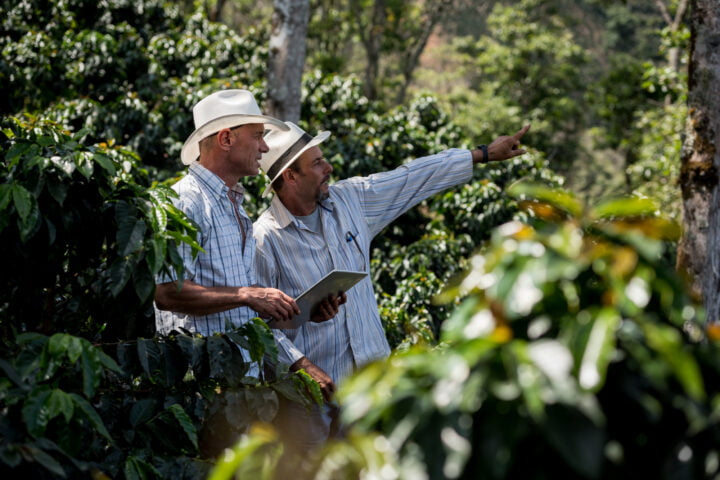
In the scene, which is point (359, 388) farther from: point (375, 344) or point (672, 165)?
point (672, 165)

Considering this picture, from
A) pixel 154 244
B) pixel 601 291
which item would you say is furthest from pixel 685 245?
pixel 601 291

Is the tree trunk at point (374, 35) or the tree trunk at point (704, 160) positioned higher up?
the tree trunk at point (704, 160)

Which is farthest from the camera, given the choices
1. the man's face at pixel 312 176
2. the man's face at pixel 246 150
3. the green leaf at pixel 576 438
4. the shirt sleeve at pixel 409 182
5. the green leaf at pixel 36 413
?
the shirt sleeve at pixel 409 182

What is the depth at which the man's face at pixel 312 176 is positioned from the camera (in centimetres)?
358

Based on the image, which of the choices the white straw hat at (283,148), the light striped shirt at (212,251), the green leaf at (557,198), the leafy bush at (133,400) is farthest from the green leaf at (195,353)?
the green leaf at (557,198)

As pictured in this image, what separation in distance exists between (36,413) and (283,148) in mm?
1984

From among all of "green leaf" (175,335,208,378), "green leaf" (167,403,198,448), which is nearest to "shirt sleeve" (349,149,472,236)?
"green leaf" (175,335,208,378)

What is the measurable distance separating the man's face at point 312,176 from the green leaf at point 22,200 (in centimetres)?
141

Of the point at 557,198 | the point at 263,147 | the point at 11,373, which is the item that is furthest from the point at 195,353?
the point at 557,198

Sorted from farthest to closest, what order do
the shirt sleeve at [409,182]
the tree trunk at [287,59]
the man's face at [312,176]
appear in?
the tree trunk at [287,59] < the shirt sleeve at [409,182] < the man's face at [312,176]

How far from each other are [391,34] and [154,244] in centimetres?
1970

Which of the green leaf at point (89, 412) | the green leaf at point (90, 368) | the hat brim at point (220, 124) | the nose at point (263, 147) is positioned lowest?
the green leaf at point (89, 412)

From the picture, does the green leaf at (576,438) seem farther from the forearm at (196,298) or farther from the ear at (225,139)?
the ear at (225,139)

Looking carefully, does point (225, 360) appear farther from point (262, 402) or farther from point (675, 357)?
point (675, 357)
